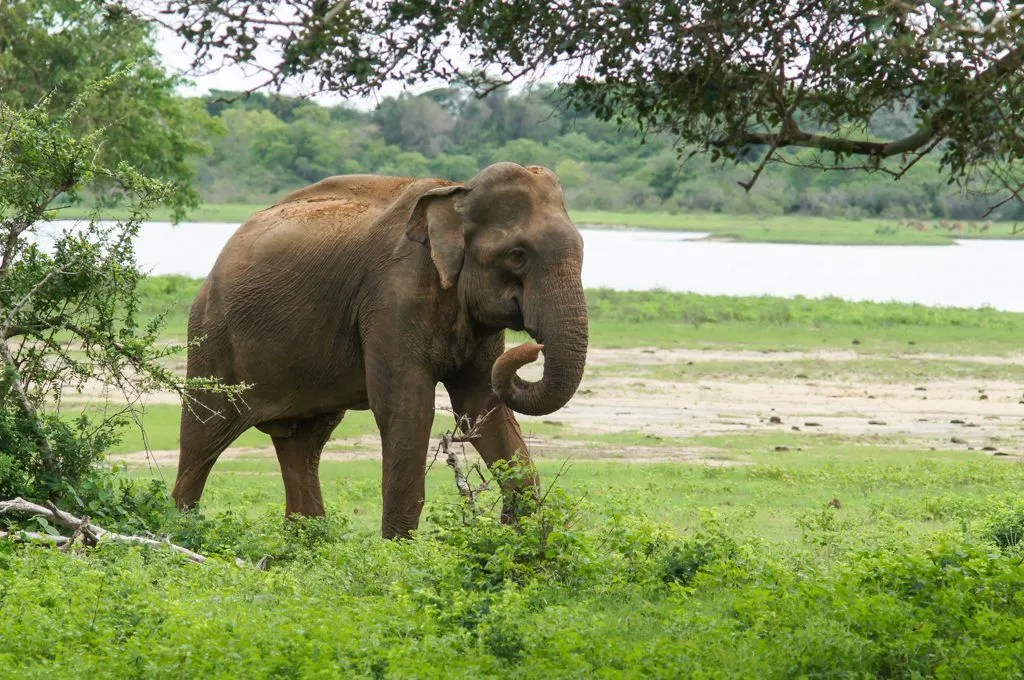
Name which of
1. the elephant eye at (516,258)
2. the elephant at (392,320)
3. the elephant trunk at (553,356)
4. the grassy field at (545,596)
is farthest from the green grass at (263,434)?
the elephant trunk at (553,356)

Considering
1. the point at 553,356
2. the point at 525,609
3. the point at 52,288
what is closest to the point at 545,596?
the point at 525,609

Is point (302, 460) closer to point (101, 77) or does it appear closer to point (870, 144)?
point (870, 144)

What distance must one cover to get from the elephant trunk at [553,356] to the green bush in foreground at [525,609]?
0.85 meters

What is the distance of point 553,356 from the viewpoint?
9359 mm

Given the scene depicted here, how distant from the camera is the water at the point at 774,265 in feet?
155

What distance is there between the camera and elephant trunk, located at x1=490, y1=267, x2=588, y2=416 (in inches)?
368

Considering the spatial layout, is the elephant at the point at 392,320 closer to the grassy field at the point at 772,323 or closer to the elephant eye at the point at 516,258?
the elephant eye at the point at 516,258

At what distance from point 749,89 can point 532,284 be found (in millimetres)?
2438

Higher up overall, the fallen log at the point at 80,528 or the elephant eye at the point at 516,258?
the elephant eye at the point at 516,258

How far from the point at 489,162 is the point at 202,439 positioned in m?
65.0

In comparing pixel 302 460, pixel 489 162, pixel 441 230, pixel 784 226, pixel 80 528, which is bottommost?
pixel 784 226

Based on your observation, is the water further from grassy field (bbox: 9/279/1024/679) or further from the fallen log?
the fallen log

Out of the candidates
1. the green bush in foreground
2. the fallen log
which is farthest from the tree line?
the green bush in foreground

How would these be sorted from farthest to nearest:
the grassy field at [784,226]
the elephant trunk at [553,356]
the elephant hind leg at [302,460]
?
1. the grassy field at [784,226]
2. the elephant hind leg at [302,460]
3. the elephant trunk at [553,356]
